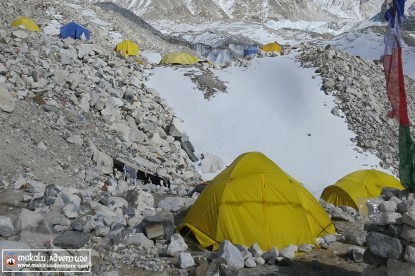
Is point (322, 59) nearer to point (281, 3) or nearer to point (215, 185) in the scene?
point (215, 185)

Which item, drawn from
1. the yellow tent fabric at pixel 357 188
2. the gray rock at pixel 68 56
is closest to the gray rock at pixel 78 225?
the yellow tent fabric at pixel 357 188

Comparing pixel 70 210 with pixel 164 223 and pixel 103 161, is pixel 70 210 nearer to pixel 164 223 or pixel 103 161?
pixel 164 223

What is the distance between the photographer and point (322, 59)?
18.8m

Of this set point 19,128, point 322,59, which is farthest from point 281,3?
point 19,128

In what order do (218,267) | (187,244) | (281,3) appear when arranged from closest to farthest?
(218,267) → (187,244) → (281,3)

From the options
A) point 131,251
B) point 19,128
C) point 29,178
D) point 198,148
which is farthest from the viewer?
point 198,148

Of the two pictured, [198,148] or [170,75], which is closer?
[198,148]

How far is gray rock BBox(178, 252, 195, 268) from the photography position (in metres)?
6.34

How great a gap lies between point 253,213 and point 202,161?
7.61 metres

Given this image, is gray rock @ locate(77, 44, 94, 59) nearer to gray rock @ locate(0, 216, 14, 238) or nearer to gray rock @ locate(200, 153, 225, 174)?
gray rock @ locate(200, 153, 225, 174)

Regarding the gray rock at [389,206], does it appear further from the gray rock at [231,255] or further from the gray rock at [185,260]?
the gray rock at [185,260]

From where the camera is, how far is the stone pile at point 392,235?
190 inches

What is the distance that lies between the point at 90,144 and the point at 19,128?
1887 millimetres

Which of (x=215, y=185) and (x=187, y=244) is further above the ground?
(x=215, y=185)
